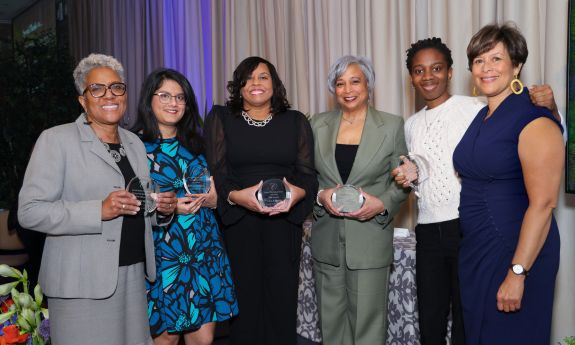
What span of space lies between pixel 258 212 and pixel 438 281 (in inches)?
35.4

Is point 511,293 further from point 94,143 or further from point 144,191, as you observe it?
point 94,143

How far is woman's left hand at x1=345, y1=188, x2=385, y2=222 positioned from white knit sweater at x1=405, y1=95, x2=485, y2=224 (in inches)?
7.8

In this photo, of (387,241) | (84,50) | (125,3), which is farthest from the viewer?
(84,50)

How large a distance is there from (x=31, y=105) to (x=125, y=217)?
5563 mm

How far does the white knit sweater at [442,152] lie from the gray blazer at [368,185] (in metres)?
0.13

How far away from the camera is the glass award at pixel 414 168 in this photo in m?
2.41

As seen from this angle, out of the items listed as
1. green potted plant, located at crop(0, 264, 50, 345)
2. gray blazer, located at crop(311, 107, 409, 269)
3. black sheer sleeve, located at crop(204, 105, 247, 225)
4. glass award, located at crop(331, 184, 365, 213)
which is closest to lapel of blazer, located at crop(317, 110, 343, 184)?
gray blazer, located at crop(311, 107, 409, 269)

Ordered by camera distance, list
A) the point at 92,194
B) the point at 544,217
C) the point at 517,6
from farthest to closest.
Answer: the point at 517,6
the point at 92,194
the point at 544,217

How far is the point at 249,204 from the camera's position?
8.32 feet

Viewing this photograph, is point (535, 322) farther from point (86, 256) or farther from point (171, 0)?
point (171, 0)

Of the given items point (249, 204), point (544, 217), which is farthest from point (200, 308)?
point (544, 217)

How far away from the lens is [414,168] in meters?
2.43

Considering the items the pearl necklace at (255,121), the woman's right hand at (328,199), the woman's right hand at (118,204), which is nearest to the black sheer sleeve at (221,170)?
the pearl necklace at (255,121)

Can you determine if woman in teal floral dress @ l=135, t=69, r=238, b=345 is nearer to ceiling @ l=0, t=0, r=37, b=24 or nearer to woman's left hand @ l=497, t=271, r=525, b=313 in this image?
woman's left hand @ l=497, t=271, r=525, b=313
